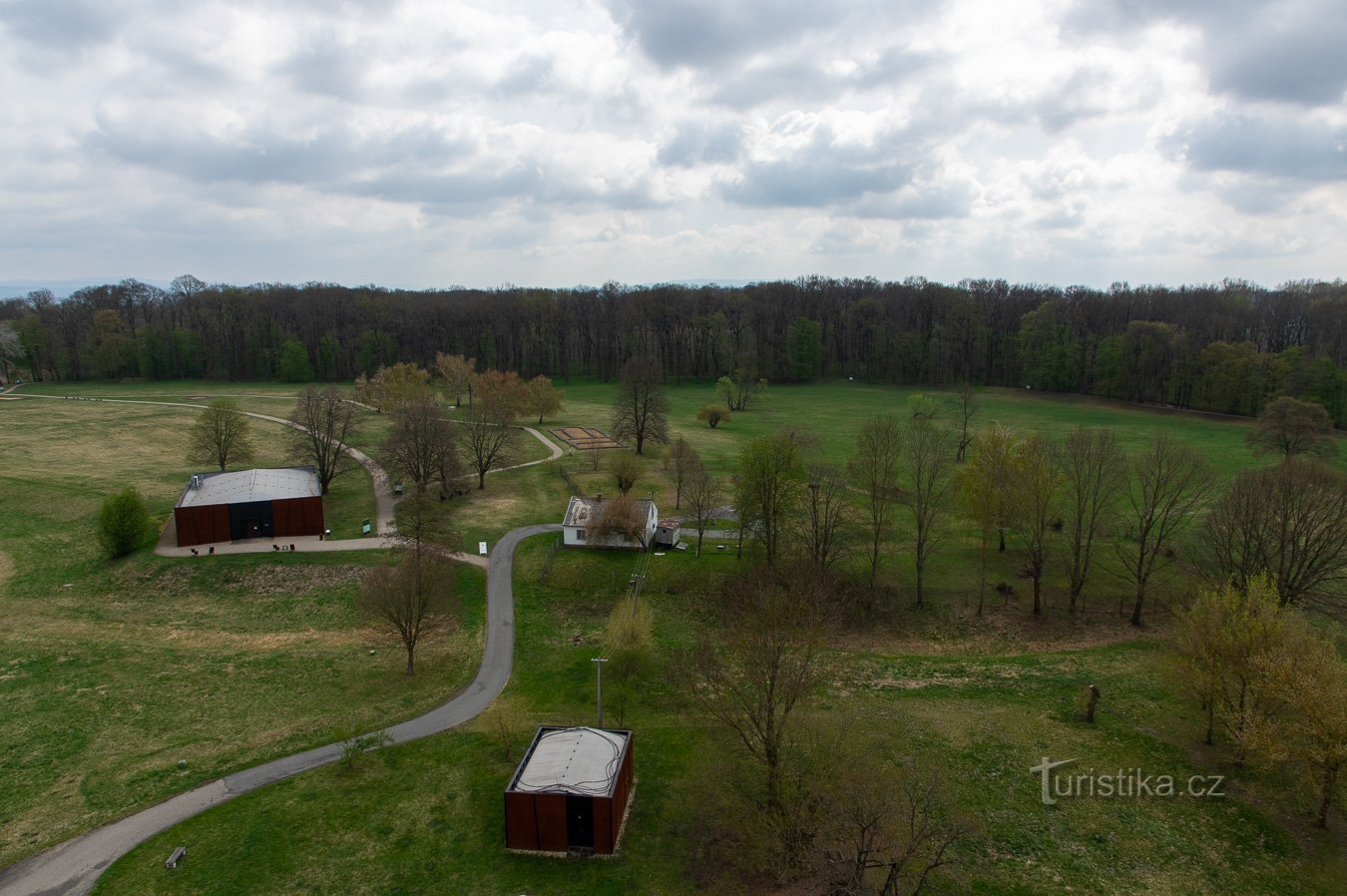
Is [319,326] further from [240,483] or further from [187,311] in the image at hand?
[240,483]

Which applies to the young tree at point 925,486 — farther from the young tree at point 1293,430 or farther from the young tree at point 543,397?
the young tree at point 543,397

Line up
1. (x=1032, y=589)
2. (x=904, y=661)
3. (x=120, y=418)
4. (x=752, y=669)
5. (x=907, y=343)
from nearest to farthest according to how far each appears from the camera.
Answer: (x=752, y=669), (x=904, y=661), (x=1032, y=589), (x=120, y=418), (x=907, y=343)

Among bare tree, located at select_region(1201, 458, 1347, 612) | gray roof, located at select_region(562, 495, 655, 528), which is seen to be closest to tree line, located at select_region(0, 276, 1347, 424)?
gray roof, located at select_region(562, 495, 655, 528)

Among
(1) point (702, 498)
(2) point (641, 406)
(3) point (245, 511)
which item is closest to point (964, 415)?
(2) point (641, 406)

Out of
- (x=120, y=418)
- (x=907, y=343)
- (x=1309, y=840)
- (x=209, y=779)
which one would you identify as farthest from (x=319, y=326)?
(x=1309, y=840)

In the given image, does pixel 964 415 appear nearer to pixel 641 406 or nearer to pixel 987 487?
pixel 641 406

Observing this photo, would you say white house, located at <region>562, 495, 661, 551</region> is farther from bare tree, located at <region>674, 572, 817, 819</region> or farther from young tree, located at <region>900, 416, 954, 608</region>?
young tree, located at <region>900, 416, 954, 608</region>
